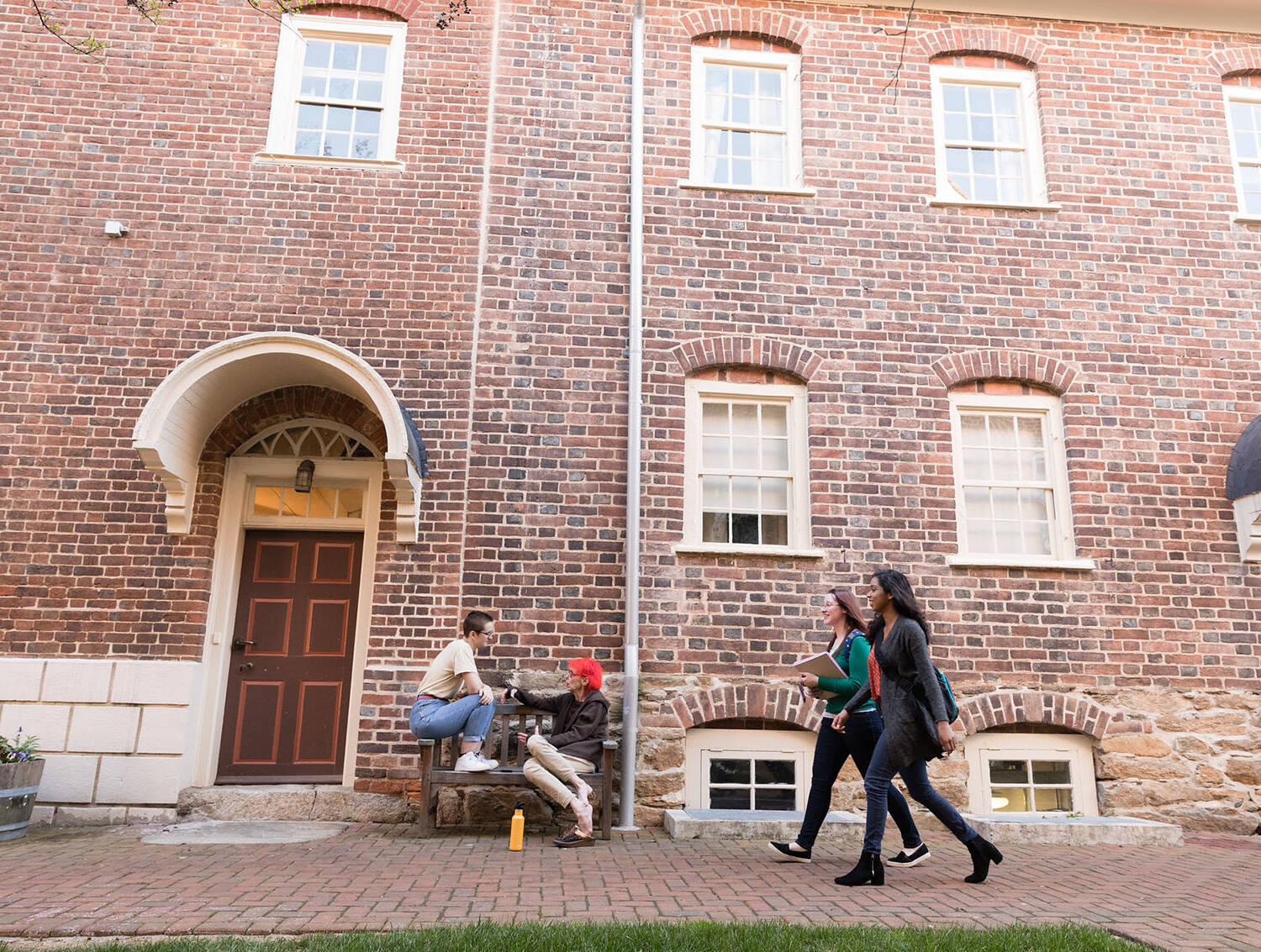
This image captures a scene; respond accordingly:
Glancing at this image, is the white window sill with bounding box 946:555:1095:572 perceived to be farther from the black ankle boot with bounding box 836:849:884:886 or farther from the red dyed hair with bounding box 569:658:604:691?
the black ankle boot with bounding box 836:849:884:886

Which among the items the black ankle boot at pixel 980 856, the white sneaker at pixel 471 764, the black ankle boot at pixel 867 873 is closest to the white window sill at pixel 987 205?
the black ankle boot at pixel 980 856

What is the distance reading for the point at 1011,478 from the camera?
883 centimetres

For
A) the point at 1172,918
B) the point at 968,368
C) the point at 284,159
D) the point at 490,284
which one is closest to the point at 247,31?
the point at 284,159

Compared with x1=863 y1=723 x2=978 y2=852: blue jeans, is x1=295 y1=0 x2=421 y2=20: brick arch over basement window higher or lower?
higher

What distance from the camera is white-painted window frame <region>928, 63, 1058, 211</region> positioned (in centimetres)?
947

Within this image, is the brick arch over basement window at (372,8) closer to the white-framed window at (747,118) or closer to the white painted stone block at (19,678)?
the white-framed window at (747,118)

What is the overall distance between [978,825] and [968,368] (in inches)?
167

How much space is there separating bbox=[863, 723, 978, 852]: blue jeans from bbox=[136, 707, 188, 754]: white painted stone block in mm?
5636

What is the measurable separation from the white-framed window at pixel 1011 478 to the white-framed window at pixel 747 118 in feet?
10.0

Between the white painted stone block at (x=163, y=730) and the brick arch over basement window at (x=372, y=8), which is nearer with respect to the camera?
the white painted stone block at (x=163, y=730)

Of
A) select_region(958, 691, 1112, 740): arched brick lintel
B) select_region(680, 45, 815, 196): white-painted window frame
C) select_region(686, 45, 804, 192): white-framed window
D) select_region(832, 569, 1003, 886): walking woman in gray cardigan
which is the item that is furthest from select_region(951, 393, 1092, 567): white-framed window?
select_region(832, 569, 1003, 886): walking woman in gray cardigan

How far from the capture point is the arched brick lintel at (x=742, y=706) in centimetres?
781

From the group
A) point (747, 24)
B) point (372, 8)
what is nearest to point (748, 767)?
point (747, 24)

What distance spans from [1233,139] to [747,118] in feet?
17.7
